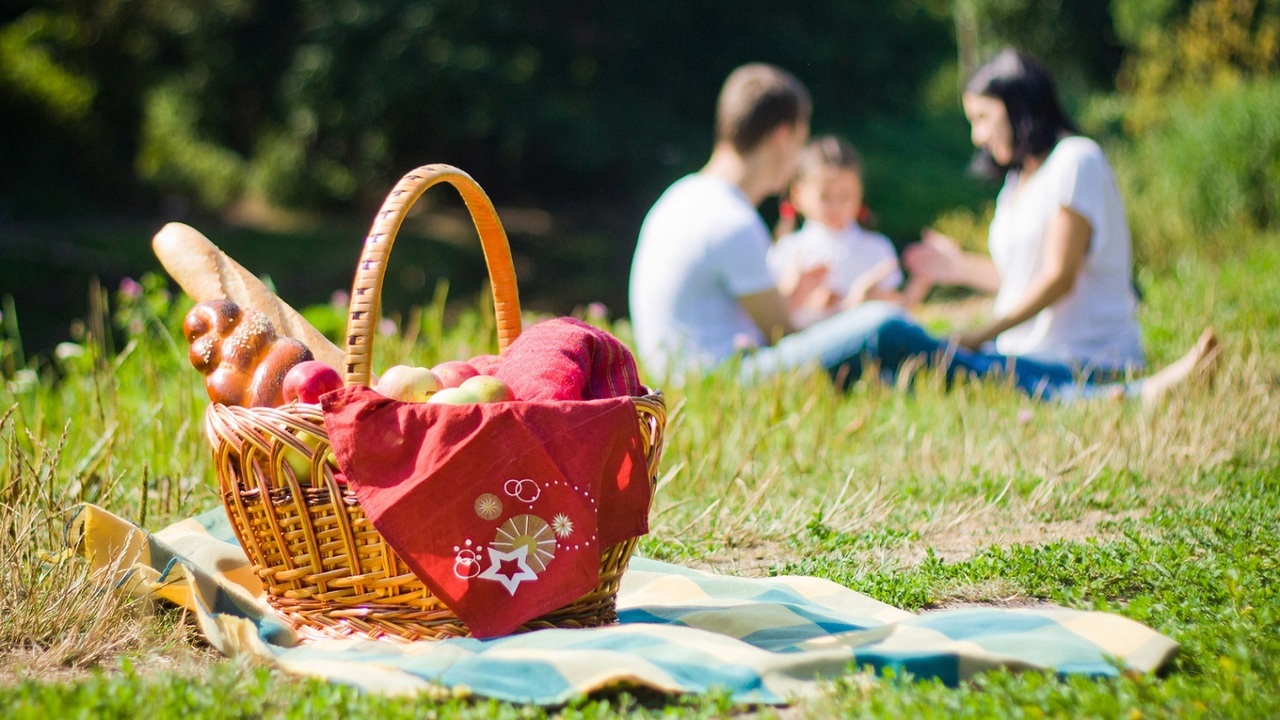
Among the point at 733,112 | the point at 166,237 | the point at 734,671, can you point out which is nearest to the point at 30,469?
the point at 166,237

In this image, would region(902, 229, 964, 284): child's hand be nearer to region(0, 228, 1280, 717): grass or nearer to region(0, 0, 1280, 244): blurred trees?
region(0, 228, 1280, 717): grass

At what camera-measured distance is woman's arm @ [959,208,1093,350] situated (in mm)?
5039

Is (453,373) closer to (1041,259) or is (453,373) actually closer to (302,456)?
(302,456)

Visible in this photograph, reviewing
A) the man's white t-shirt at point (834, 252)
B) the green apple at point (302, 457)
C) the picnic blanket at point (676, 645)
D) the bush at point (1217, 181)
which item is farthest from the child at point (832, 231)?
the green apple at point (302, 457)

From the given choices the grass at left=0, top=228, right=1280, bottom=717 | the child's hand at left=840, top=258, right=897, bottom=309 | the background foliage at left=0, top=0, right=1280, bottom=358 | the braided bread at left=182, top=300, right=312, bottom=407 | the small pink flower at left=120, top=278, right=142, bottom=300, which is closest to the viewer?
the grass at left=0, top=228, right=1280, bottom=717

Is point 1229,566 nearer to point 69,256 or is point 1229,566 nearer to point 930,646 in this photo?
point 930,646

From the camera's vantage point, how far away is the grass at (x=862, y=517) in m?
2.02

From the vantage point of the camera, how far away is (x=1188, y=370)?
15.0 feet

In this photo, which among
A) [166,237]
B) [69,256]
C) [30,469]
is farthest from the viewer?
[69,256]

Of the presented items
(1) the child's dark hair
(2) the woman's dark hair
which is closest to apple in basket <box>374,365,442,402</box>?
(2) the woman's dark hair

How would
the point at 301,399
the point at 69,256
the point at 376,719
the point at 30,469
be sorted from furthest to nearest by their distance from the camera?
the point at 69,256
the point at 30,469
the point at 301,399
the point at 376,719

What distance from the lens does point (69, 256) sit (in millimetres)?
13688

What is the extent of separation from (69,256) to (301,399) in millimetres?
12993

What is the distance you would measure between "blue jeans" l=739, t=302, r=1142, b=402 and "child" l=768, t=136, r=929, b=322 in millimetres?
1192
